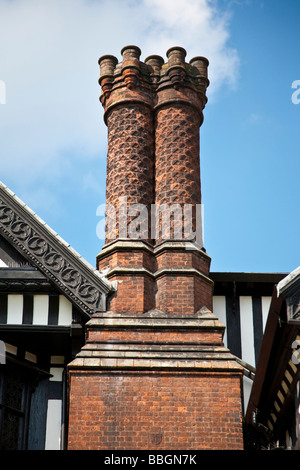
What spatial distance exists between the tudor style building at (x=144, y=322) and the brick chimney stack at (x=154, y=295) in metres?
0.02

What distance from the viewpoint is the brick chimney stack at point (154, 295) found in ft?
43.8

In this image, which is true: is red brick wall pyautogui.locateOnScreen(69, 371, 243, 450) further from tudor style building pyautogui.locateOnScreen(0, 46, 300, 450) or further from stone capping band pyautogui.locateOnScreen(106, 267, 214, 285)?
stone capping band pyautogui.locateOnScreen(106, 267, 214, 285)

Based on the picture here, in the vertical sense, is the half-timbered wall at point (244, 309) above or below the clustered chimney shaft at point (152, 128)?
below

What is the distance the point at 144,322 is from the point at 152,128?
3984mm

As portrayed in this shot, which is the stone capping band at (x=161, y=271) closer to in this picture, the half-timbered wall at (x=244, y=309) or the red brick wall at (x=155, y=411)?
the half-timbered wall at (x=244, y=309)

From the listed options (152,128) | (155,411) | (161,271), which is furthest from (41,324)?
(152,128)

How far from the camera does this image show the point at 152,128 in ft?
54.4

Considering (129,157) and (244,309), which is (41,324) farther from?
(244,309)

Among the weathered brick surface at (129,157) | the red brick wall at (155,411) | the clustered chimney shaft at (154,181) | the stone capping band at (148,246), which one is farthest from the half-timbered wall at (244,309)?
the red brick wall at (155,411)

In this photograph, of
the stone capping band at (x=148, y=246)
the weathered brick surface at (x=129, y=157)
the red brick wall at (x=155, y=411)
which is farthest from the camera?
the weathered brick surface at (x=129, y=157)

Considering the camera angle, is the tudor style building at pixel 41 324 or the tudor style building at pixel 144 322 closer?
the tudor style building at pixel 144 322

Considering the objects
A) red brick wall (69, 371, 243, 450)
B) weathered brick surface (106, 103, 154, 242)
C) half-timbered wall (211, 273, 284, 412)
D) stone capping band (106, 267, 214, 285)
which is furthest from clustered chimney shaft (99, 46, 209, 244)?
red brick wall (69, 371, 243, 450)

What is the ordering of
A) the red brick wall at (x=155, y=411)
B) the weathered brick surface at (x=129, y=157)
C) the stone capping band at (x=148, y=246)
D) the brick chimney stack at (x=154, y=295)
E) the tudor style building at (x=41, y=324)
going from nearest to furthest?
1. the red brick wall at (x=155, y=411)
2. the brick chimney stack at (x=154, y=295)
3. the tudor style building at (x=41, y=324)
4. the stone capping band at (x=148, y=246)
5. the weathered brick surface at (x=129, y=157)
